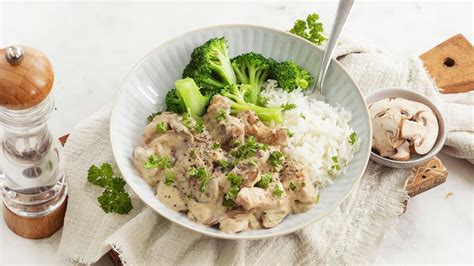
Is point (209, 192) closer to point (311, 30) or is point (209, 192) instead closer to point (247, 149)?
point (247, 149)

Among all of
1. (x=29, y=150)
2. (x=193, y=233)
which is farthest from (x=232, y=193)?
(x=29, y=150)

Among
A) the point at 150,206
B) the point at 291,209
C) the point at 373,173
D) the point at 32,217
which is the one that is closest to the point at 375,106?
the point at 373,173

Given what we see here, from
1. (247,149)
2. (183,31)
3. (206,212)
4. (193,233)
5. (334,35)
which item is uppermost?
(334,35)

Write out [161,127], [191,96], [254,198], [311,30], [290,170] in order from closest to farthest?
[254,198], [290,170], [161,127], [191,96], [311,30]

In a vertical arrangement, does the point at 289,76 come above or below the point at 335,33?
below

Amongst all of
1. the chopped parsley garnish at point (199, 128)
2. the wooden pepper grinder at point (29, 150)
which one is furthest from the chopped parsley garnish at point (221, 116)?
the wooden pepper grinder at point (29, 150)

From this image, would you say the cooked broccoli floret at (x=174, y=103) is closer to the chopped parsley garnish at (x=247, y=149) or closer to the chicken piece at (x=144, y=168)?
the chicken piece at (x=144, y=168)
